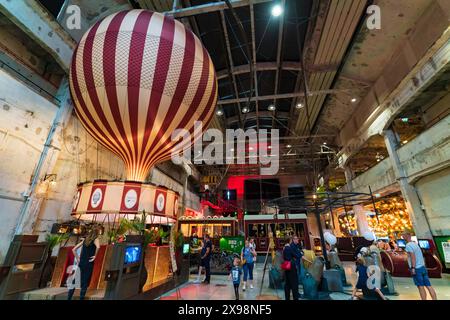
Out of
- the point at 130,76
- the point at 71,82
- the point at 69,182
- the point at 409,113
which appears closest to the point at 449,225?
the point at 409,113

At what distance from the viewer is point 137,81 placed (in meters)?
4.68

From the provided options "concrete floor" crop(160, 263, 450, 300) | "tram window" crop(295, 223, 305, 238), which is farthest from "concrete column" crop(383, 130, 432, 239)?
"tram window" crop(295, 223, 305, 238)

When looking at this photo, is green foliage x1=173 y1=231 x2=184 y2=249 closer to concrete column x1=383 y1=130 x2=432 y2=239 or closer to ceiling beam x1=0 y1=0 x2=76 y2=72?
ceiling beam x1=0 y1=0 x2=76 y2=72

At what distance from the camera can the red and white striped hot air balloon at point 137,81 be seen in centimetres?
469

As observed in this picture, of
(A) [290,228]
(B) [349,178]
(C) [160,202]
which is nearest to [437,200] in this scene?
(B) [349,178]

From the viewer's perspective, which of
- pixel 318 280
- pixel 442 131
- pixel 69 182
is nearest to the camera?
pixel 318 280

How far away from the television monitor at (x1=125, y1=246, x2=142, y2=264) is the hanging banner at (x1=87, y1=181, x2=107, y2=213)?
46.3 inches

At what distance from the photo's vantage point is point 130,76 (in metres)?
4.66

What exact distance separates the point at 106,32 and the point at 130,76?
50.0 inches

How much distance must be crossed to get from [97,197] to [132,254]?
5.31 feet

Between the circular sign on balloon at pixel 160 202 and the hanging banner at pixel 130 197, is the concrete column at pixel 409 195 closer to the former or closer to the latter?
the circular sign on balloon at pixel 160 202

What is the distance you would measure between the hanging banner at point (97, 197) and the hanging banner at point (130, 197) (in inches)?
19.0

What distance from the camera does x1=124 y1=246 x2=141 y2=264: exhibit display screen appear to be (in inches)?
187

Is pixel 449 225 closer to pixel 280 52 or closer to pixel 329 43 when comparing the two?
pixel 329 43
